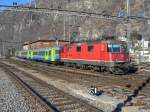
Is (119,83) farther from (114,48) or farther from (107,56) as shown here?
(114,48)

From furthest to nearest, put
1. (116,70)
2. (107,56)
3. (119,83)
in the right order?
(107,56), (116,70), (119,83)

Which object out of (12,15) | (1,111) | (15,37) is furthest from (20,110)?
(15,37)

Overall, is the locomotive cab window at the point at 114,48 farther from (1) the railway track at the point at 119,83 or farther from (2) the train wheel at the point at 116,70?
(1) the railway track at the point at 119,83

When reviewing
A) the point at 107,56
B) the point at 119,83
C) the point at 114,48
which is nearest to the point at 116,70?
the point at 107,56

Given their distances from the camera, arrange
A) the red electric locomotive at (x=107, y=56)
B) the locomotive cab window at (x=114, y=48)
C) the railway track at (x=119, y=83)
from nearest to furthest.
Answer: the railway track at (x=119, y=83), the red electric locomotive at (x=107, y=56), the locomotive cab window at (x=114, y=48)

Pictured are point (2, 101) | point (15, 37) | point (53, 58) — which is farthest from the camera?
point (15, 37)

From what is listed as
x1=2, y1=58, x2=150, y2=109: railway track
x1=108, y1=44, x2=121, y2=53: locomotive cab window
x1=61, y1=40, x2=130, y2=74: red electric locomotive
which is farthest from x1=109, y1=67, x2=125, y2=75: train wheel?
x1=2, y1=58, x2=150, y2=109: railway track

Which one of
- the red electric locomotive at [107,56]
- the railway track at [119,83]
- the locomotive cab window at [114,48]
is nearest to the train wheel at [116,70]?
the red electric locomotive at [107,56]

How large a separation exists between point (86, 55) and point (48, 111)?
23.3 metres

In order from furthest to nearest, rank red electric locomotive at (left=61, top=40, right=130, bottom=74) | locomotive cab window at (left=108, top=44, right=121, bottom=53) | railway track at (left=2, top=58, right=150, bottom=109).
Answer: locomotive cab window at (left=108, top=44, right=121, bottom=53)
red electric locomotive at (left=61, top=40, right=130, bottom=74)
railway track at (left=2, top=58, right=150, bottom=109)

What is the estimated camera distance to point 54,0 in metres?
162

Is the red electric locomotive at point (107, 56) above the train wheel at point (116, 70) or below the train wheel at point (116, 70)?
above

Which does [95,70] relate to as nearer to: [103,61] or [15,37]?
[103,61]

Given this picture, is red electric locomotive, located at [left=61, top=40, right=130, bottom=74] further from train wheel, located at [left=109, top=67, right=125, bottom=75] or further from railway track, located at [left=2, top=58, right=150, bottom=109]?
railway track, located at [left=2, top=58, right=150, bottom=109]
